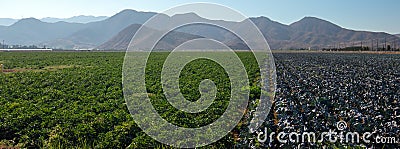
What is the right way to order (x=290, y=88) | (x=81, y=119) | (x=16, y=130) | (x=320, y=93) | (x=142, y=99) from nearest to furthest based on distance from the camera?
(x=16, y=130)
(x=81, y=119)
(x=142, y=99)
(x=320, y=93)
(x=290, y=88)

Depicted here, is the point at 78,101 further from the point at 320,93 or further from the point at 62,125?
the point at 320,93

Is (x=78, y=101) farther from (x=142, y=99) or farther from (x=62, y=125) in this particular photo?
(x=62, y=125)

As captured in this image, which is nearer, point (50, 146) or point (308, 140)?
point (308, 140)

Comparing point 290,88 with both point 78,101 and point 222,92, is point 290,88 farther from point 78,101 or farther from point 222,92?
point 78,101

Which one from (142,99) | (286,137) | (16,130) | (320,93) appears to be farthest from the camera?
(320,93)

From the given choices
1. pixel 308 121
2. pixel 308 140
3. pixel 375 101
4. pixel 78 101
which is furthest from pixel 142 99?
pixel 375 101

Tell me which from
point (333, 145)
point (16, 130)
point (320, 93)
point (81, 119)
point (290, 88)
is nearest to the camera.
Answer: point (333, 145)

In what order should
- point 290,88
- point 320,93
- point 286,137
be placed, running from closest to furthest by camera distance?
1. point 286,137
2. point 320,93
3. point 290,88

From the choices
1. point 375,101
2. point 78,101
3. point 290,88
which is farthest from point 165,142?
point 290,88
